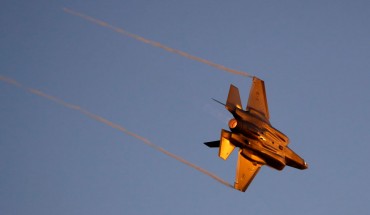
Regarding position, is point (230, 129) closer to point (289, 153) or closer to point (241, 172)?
point (241, 172)

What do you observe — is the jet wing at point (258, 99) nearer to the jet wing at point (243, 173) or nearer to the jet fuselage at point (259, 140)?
the jet fuselage at point (259, 140)

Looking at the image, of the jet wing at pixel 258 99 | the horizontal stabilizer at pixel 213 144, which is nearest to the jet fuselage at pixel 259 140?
the jet wing at pixel 258 99

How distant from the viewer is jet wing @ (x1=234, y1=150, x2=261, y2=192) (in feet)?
138

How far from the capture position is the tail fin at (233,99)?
40250 mm

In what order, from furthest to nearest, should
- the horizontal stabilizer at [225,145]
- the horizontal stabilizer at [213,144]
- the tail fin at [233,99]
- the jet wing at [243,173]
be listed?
the jet wing at [243,173] → the horizontal stabilizer at [213,144] → the tail fin at [233,99] → the horizontal stabilizer at [225,145]

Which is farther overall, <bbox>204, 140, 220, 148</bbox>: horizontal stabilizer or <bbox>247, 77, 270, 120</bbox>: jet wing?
<bbox>247, 77, 270, 120</bbox>: jet wing

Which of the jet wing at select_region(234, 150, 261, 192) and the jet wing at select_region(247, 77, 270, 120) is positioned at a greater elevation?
the jet wing at select_region(247, 77, 270, 120)

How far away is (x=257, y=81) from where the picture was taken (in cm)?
4534

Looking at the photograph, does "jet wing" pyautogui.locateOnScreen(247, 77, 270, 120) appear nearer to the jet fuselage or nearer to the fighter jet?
the fighter jet

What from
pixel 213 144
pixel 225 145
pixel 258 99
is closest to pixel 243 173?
pixel 213 144

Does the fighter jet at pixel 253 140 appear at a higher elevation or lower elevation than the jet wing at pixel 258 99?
lower

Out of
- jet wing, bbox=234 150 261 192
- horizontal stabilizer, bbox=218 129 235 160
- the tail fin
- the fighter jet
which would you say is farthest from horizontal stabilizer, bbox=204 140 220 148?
the tail fin

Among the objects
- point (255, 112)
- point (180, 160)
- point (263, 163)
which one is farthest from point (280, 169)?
point (180, 160)

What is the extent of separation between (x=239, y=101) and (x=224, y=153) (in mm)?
3749
